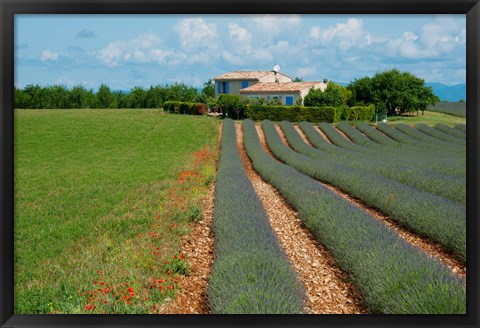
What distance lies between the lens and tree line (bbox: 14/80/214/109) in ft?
19.7

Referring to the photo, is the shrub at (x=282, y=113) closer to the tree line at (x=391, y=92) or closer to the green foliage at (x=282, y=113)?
the green foliage at (x=282, y=113)

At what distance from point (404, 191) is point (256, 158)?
31.7 ft

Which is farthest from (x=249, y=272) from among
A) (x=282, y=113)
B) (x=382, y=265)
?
(x=282, y=113)

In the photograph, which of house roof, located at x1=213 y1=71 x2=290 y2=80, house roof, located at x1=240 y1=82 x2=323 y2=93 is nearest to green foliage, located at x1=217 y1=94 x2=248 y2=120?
house roof, located at x1=240 y1=82 x2=323 y2=93

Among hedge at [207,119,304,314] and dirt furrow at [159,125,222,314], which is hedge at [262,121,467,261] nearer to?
hedge at [207,119,304,314]

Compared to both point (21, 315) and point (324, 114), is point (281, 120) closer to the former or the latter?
point (324, 114)

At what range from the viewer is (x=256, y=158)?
17156 millimetres

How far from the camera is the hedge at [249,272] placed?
354cm

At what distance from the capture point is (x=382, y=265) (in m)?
4.30

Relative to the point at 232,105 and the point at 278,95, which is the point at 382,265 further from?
the point at 232,105

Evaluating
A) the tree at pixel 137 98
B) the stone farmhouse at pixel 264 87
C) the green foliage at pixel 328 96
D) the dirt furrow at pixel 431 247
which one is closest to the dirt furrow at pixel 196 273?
the dirt furrow at pixel 431 247

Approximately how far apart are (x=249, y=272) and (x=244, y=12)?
2217 mm

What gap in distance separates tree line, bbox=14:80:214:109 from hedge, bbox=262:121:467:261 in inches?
140

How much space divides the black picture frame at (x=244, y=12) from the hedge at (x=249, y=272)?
18cm
